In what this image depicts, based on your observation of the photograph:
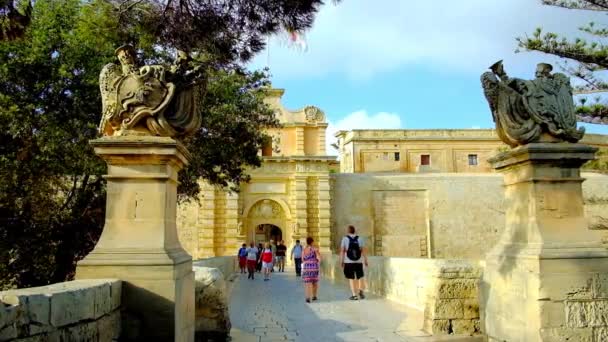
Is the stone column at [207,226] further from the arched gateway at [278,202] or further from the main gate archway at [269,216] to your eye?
the main gate archway at [269,216]

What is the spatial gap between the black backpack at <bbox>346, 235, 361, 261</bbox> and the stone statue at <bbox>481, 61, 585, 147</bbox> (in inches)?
201

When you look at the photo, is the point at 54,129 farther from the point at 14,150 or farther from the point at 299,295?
the point at 299,295

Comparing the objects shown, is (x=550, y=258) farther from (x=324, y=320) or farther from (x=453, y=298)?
(x=324, y=320)

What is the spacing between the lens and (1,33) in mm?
3977

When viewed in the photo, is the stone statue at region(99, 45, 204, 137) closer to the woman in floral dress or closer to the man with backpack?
the man with backpack

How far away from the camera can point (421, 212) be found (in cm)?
2881

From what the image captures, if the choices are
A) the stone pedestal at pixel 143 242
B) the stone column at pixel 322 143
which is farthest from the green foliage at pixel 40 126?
the stone column at pixel 322 143

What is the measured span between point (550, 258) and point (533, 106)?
1.46 m

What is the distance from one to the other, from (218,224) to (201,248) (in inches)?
60.7

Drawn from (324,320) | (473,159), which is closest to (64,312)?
(324,320)

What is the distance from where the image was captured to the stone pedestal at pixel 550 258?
182 inches

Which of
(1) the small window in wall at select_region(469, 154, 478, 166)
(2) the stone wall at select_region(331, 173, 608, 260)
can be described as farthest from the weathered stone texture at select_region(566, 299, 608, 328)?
(1) the small window in wall at select_region(469, 154, 478, 166)

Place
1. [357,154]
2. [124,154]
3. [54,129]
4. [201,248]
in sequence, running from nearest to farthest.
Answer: [124,154], [54,129], [201,248], [357,154]

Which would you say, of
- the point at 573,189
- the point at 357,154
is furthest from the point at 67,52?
the point at 357,154
